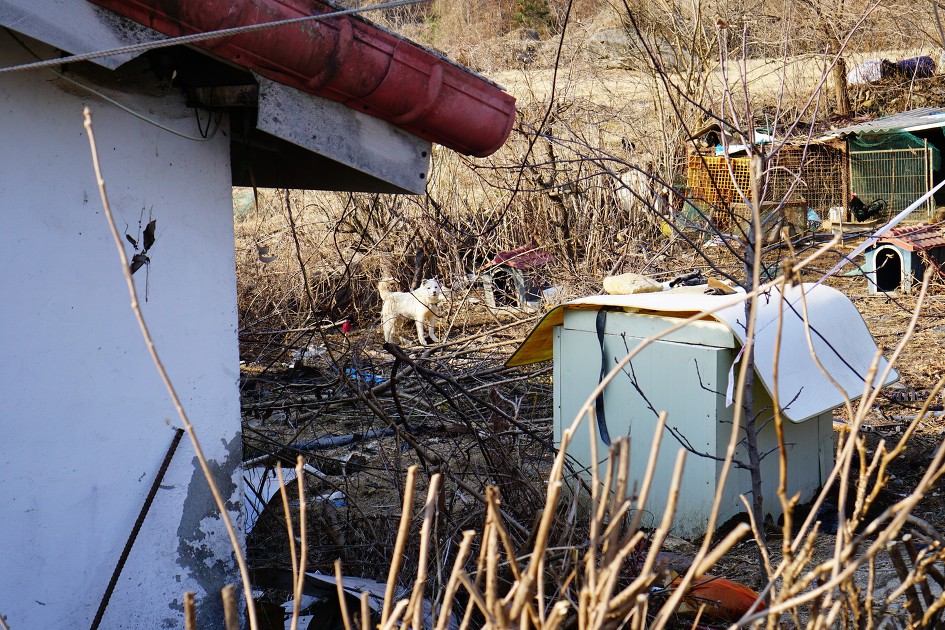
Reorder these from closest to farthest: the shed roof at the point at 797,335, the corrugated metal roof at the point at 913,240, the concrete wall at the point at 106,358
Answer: the concrete wall at the point at 106,358 < the shed roof at the point at 797,335 < the corrugated metal roof at the point at 913,240

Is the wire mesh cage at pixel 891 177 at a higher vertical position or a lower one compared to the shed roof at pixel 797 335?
higher

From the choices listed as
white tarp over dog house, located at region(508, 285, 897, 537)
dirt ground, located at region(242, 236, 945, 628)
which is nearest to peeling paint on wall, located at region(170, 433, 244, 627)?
dirt ground, located at region(242, 236, 945, 628)

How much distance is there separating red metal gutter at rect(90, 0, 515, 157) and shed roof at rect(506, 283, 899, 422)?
151 centimetres

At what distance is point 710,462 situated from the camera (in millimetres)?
4242

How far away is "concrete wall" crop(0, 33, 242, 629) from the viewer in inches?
101

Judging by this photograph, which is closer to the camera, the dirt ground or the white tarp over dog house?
the dirt ground

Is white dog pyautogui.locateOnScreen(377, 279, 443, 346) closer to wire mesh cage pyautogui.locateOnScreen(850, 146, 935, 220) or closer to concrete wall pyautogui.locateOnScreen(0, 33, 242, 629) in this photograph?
concrete wall pyautogui.locateOnScreen(0, 33, 242, 629)

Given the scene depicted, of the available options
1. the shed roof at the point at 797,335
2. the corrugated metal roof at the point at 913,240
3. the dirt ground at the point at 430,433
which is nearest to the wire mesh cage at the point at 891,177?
Result: the corrugated metal roof at the point at 913,240

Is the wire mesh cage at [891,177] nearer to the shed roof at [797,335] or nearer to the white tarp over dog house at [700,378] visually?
the shed roof at [797,335]

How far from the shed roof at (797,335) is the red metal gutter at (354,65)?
59.3 inches

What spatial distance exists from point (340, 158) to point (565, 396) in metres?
2.43

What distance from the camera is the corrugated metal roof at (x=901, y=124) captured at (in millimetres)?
15312

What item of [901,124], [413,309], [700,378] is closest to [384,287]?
[413,309]

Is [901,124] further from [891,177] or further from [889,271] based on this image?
[889,271]
